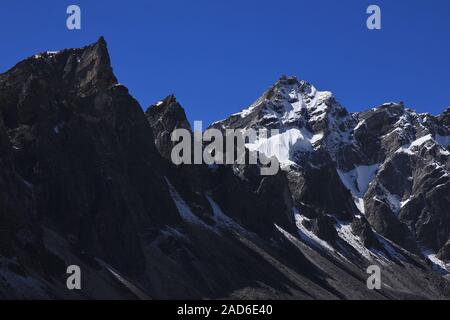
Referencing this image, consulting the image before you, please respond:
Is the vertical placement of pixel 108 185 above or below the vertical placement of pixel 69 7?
below

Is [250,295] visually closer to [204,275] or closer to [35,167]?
[204,275]

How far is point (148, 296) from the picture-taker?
161 metres

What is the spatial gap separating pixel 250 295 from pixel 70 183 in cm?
4359

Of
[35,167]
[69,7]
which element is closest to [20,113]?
[35,167]

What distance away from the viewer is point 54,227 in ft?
562
